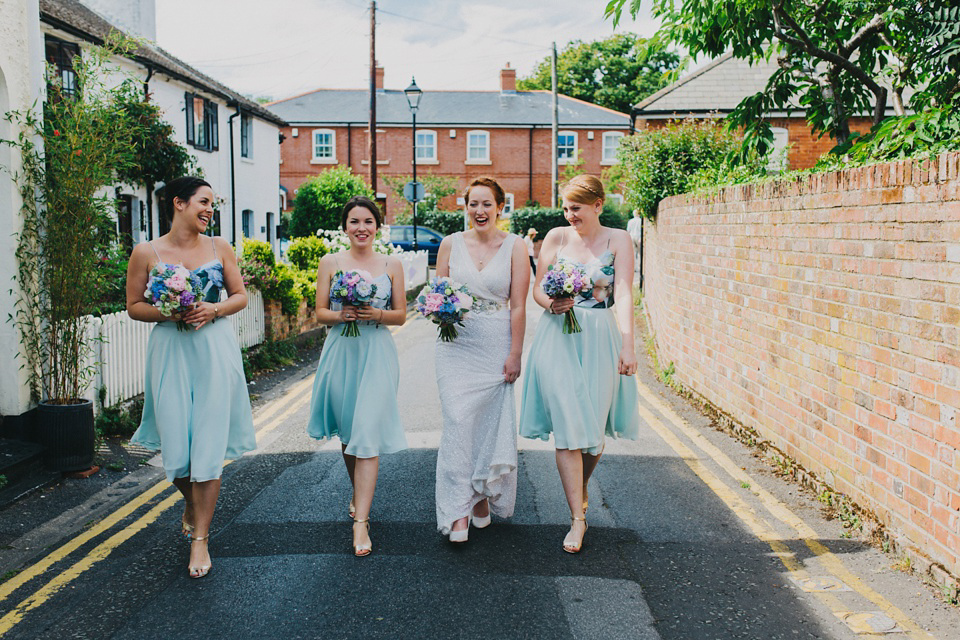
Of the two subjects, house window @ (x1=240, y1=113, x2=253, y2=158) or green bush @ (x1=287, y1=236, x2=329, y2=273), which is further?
house window @ (x1=240, y1=113, x2=253, y2=158)

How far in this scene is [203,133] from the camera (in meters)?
25.1

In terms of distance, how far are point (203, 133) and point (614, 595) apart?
23.6 metres

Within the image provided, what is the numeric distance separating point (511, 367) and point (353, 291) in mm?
1079

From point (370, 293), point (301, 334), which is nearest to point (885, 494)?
point (370, 293)

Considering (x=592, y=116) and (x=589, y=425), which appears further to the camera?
(x=592, y=116)

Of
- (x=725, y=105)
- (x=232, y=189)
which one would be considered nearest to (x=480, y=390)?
(x=725, y=105)

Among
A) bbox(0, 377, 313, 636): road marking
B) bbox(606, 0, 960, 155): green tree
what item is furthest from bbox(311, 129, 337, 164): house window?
bbox(0, 377, 313, 636): road marking

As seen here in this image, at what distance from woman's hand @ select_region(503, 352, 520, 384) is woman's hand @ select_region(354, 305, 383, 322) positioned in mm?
848

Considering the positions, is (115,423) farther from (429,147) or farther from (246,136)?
(429,147)

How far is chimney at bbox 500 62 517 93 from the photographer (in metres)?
51.0

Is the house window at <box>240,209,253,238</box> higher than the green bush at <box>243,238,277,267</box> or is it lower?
higher

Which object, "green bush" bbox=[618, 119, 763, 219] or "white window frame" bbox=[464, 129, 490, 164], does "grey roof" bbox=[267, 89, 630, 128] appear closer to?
Result: "white window frame" bbox=[464, 129, 490, 164]

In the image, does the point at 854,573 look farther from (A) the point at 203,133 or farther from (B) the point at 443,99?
(B) the point at 443,99

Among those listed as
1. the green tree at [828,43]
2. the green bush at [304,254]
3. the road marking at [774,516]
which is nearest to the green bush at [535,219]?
the green bush at [304,254]
